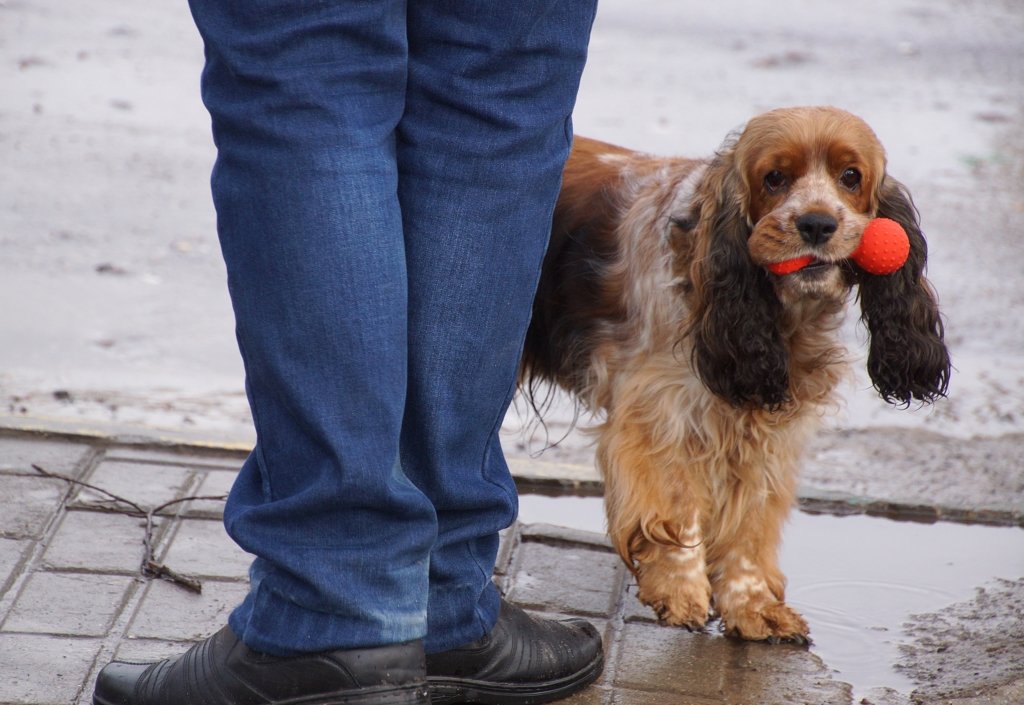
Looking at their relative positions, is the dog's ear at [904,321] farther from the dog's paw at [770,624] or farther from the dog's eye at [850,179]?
the dog's paw at [770,624]

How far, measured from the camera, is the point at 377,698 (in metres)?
2.26

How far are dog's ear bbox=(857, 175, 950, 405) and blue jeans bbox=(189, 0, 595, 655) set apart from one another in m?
1.12

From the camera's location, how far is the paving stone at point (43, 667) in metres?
2.58

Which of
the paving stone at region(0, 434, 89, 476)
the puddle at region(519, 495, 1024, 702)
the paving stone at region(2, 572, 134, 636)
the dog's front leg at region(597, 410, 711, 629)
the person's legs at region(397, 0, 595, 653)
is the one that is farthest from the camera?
the paving stone at region(0, 434, 89, 476)

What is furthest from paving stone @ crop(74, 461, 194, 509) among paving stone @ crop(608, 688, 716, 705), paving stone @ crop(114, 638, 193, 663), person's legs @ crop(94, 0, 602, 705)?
paving stone @ crop(608, 688, 716, 705)

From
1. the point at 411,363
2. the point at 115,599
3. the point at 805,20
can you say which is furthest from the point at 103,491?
the point at 805,20

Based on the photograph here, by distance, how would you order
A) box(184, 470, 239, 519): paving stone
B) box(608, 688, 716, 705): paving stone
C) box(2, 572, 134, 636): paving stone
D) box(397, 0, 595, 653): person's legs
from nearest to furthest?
box(397, 0, 595, 653): person's legs → box(608, 688, 716, 705): paving stone → box(2, 572, 134, 636): paving stone → box(184, 470, 239, 519): paving stone

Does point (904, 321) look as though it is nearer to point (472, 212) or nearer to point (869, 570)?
point (869, 570)

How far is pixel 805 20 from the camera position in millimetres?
11500

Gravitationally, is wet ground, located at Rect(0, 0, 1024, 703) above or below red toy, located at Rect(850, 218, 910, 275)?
below

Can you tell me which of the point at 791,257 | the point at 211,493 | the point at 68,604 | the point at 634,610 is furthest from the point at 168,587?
the point at 791,257

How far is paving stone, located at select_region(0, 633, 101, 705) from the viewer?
2578 mm

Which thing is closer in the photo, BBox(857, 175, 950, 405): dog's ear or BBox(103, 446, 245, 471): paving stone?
BBox(857, 175, 950, 405): dog's ear

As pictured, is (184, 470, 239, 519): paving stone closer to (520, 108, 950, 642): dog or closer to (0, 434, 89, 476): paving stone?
(0, 434, 89, 476): paving stone
